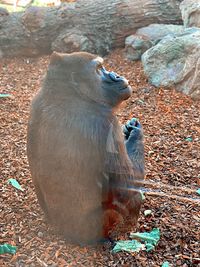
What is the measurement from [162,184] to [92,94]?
61 centimetres

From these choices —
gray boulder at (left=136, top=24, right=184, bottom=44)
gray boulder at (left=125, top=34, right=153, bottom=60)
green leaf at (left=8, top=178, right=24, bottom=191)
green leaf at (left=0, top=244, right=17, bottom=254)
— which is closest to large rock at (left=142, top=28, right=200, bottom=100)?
gray boulder at (left=125, top=34, right=153, bottom=60)

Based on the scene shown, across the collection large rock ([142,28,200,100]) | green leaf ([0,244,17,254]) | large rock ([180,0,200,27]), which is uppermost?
large rock ([180,0,200,27])

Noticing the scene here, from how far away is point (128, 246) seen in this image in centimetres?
194

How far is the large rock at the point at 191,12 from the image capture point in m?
3.95

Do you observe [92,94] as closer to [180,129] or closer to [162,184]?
[162,184]

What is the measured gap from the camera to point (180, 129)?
288 cm

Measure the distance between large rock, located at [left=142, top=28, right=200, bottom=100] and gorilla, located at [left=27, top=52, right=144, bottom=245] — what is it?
5.12 feet

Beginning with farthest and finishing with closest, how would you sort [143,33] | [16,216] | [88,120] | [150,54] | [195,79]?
[143,33], [150,54], [195,79], [16,216], [88,120]

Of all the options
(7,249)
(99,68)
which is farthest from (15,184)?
(99,68)

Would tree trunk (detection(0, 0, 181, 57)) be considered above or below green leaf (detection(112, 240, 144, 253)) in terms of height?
above

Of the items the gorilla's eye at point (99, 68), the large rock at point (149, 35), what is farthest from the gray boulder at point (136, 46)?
the gorilla's eye at point (99, 68)

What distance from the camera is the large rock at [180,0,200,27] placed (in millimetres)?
3945

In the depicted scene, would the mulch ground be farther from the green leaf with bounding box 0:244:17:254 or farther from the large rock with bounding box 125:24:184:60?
the large rock with bounding box 125:24:184:60

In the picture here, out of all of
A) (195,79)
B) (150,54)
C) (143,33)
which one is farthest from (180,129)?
(143,33)
